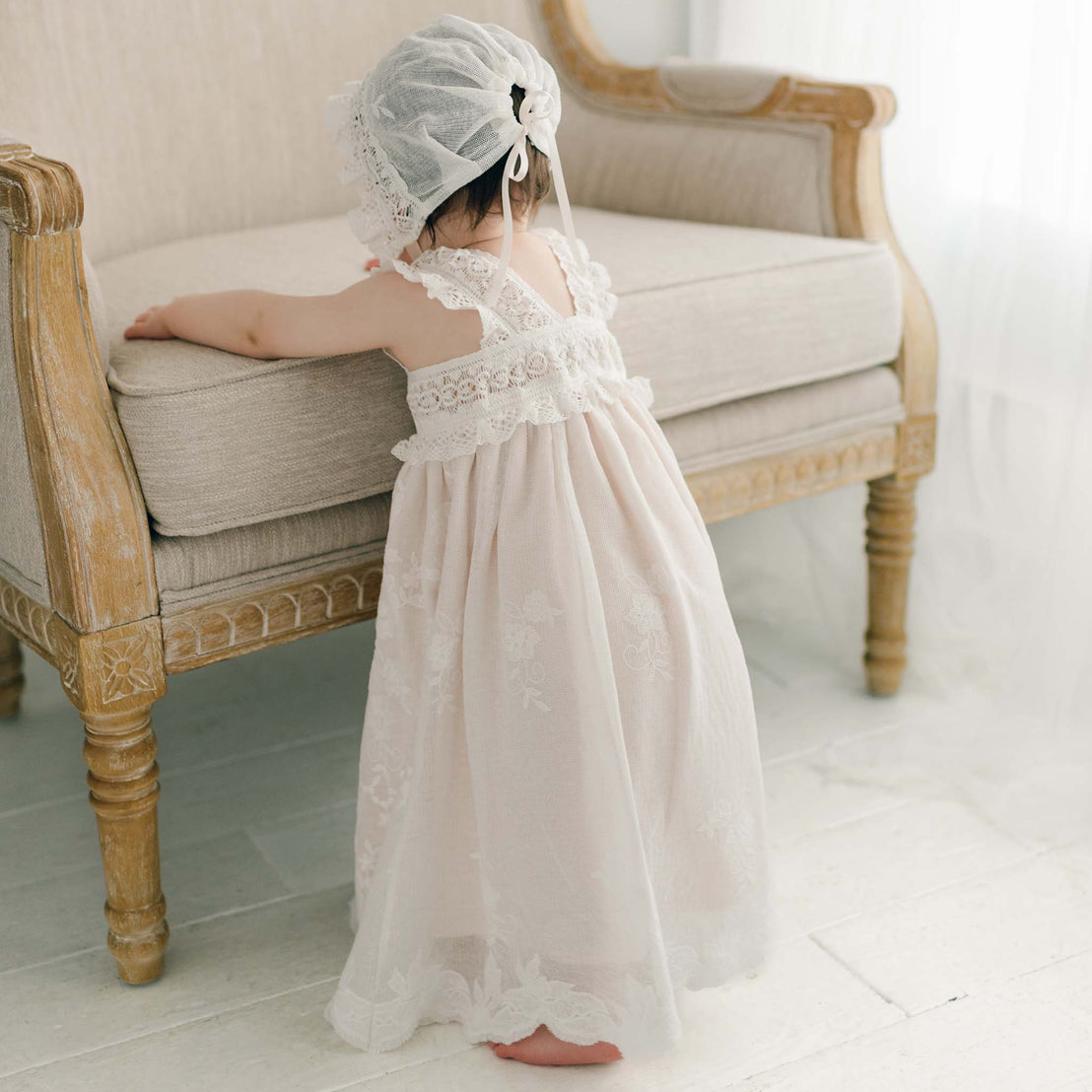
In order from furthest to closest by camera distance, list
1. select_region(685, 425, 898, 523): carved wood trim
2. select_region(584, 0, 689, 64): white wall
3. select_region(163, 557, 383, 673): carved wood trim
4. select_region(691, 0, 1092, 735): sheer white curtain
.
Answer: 1. select_region(584, 0, 689, 64): white wall
2. select_region(691, 0, 1092, 735): sheer white curtain
3. select_region(685, 425, 898, 523): carved wood trim
4. select_region(163, 557, 383, 673): carved wood trim

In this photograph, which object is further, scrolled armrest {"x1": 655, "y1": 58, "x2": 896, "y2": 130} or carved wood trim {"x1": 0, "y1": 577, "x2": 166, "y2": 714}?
scrolled armrest {"x1": 655, "y1": 58, "x2": 896, "y2": 130}

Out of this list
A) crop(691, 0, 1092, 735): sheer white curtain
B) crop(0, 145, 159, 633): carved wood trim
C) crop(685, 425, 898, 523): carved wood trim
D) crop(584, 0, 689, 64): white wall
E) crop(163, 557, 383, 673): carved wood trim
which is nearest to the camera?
crop(0, 145, 159, 633): carved wood trim

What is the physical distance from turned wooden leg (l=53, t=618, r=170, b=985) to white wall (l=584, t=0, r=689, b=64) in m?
1.28

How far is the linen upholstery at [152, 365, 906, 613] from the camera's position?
1.08 meters

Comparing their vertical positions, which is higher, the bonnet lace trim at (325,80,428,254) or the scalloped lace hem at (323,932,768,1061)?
the bonnet lace trim at (325,80,428,254)

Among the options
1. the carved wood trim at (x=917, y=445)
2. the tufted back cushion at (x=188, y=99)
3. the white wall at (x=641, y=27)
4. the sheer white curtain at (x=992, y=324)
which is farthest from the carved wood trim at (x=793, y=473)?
the white wall at (x=641, y=27)

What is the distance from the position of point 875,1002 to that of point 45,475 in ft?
2.54

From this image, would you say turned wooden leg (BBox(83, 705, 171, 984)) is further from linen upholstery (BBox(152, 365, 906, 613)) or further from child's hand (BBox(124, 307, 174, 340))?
child's hand (BBox(124, 307, 174, 340))

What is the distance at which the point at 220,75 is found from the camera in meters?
1.62

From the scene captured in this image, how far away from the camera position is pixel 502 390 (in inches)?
41.0

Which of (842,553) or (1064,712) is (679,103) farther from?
(1064,712)

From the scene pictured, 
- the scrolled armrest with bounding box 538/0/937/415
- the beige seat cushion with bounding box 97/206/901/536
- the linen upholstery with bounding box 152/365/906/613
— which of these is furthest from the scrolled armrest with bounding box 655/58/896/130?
the linen upholstery with bounding box 152/365/906/613

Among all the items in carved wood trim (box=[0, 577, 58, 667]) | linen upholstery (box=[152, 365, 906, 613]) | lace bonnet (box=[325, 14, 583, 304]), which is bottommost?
carved wood trim (box=[0, 577, 58, 667])

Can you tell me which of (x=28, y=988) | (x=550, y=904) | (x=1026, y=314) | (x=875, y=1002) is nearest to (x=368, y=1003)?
(x=550, y=904)
